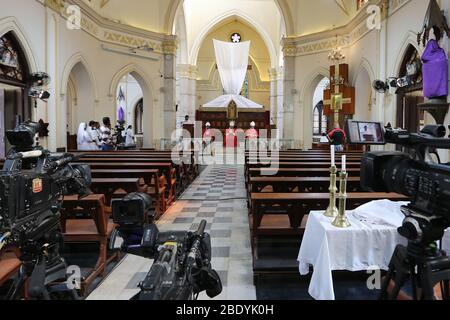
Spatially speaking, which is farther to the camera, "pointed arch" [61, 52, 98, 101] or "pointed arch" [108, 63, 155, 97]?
"pointed arch" [108, 63, 155, 97]

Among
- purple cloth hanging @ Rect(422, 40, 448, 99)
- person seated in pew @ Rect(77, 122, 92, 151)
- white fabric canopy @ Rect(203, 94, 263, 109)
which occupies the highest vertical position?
white fabric canopy @ Rect(203, 94, 263, 109)

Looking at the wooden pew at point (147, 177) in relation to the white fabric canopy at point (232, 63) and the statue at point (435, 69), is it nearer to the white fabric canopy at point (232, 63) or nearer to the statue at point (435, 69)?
the statue at point (435, 69)

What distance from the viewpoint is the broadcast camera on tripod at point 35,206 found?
4.98ft

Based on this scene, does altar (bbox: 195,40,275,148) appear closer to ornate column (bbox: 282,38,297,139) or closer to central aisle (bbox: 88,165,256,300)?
ornate column (bbox: 282,38,297,139)

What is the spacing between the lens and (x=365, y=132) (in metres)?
1.52

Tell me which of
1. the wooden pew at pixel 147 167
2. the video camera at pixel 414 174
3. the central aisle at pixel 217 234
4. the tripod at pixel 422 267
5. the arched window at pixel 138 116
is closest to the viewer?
the video camera at pixel 414 174

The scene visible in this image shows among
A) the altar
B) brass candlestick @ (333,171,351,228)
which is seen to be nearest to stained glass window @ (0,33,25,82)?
brass candlestick @ (333,171,351,228)

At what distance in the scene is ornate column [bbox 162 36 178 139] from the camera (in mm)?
13484

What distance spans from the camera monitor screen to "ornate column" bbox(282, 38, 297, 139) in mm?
12512

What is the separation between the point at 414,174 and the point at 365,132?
26 cm

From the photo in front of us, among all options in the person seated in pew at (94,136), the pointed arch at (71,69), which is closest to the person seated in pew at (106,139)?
the person seated in pew at (94,136)

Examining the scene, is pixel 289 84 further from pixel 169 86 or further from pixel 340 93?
pixel 169 86

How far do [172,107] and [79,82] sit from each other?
11.7 ft
